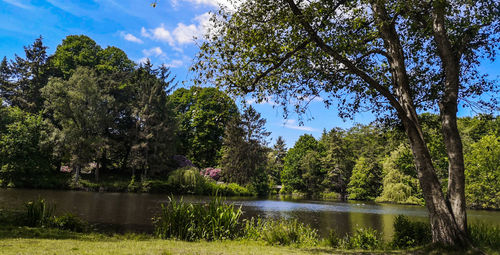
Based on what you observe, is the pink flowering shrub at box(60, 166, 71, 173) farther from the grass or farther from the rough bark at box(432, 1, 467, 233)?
the rough bark at box(432, 1, 467, 233)

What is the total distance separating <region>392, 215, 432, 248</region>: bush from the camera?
9.58m

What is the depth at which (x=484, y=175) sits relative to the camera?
3588 cm

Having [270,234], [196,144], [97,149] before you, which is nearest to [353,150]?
[196,144]

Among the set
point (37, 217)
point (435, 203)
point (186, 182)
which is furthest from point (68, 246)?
point (186, 182)

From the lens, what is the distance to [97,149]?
118 feet

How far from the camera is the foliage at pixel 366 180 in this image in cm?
5334

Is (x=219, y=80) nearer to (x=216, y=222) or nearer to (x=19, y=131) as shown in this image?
(x=216, y=222)

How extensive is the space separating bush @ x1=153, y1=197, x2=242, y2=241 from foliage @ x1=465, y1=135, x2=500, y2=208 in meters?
37.5

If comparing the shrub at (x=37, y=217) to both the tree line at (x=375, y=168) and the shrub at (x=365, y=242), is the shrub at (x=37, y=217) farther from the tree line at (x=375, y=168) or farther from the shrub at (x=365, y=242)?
the tree line at (x=375, y=168)

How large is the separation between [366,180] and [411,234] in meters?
46.7

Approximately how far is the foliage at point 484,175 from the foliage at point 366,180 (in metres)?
17.1

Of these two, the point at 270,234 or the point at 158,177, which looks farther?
the point at 158,177

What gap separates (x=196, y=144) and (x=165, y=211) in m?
41.0

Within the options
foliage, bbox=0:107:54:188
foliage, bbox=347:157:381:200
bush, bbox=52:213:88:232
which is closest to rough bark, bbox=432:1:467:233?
bush, bbox=52:213:88:232
